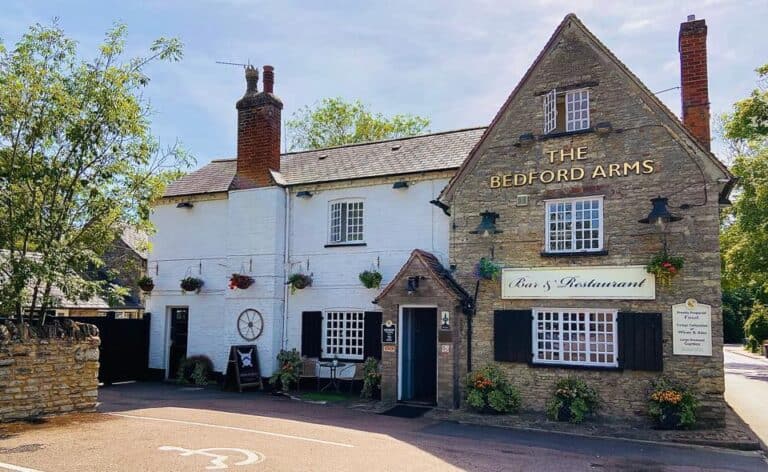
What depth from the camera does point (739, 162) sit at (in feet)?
92.0

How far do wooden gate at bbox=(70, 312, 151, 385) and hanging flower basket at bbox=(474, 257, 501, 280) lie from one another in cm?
1149

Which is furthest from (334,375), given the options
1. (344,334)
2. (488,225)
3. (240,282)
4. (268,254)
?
(488,225)

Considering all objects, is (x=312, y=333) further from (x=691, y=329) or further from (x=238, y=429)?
(x=691, y=329)

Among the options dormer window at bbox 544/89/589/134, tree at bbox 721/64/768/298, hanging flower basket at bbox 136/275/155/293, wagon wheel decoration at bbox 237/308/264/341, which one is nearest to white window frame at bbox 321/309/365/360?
wagon wheel decoration at bbox 237/308/264/341

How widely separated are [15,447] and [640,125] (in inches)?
529

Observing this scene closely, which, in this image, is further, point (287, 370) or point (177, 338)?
point (177, 338)

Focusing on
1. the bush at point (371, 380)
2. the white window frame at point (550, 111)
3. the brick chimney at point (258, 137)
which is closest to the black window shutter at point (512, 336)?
the bush at point (371, 380)

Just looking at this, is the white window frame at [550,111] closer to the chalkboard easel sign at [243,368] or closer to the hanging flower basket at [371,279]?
the hanging flower basket at [371,279]

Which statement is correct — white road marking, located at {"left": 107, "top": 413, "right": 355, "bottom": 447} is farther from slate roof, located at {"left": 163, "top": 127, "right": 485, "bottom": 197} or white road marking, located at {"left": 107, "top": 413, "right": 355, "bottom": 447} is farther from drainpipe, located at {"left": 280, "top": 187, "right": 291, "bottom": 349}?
slate roof, located at {"left": 163, "top": 127, "right": 485, "bottom": 197}

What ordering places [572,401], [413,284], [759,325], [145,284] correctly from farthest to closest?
[759,325] → [145,284] → [413,284] → [572,401]

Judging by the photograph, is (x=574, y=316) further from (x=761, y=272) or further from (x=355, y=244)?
(x=761, y=272)

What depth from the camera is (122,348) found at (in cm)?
1923

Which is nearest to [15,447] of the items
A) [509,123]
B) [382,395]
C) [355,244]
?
[382,395]

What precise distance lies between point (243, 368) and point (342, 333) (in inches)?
117
